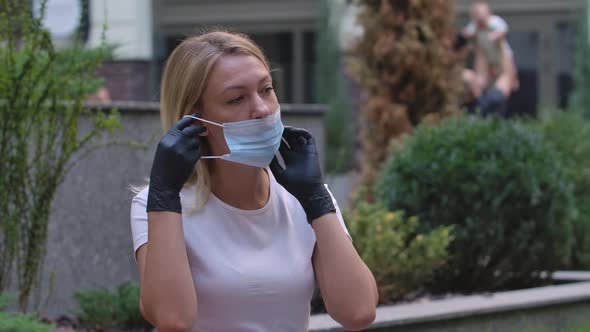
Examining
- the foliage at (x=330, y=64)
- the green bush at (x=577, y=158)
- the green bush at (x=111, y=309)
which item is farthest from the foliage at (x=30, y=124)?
the foliage at (x=330, y=64)

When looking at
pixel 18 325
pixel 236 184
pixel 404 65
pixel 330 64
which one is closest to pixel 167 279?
pixel 236 184

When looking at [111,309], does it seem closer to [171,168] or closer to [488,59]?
[171,168]

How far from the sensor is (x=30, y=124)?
4340 mm

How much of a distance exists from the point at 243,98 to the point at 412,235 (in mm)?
3034

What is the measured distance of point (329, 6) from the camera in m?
14.6

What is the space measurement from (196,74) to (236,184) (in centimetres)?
33

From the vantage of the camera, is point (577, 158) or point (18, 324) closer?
point (18, 324)

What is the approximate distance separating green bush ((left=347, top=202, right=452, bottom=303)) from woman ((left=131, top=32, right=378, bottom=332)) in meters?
2.23

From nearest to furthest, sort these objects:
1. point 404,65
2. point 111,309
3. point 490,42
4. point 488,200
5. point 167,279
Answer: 1. point 167,279
2. point 111,309
3. point 488,200
4. point 404,65
5. point 490,42

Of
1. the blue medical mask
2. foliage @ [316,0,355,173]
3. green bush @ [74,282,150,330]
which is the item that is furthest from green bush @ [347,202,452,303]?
foliage @ [316,0,355,173]

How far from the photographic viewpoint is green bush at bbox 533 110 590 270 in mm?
6855

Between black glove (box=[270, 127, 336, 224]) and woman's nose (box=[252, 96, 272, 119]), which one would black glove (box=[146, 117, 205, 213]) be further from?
black glove (box=[270, 127, 336, 224])

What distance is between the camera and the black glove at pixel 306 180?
281 cm

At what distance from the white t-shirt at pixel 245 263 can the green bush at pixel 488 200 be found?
2.71m
